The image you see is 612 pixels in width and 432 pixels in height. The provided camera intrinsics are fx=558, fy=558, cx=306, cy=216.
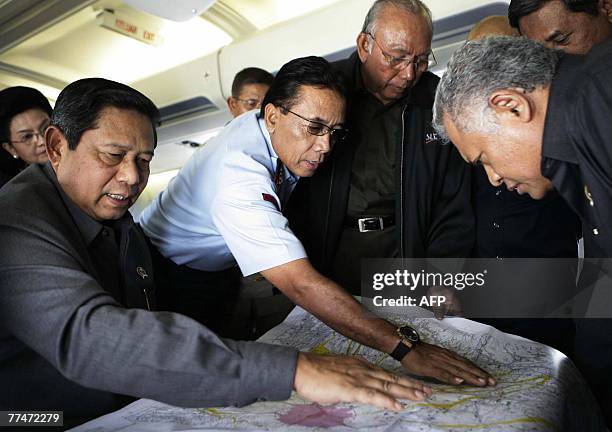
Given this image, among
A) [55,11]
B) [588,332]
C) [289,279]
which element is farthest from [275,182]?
[55,11]

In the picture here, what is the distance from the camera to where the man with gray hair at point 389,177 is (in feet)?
8.92

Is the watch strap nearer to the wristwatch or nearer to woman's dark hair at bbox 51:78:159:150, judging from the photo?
the wristwatch

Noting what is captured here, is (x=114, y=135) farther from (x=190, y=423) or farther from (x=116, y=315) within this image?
(x=190, y=423)

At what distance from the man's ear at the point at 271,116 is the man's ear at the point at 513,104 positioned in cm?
109

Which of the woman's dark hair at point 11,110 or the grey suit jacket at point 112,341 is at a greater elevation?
the woman's dark hair at point 11,110

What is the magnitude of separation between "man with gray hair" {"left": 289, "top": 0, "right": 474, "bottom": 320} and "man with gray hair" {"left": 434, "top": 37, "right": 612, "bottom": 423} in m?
1.06

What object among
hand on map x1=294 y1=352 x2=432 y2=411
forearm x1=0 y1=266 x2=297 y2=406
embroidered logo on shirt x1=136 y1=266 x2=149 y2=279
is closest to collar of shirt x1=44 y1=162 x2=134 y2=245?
embroidered logo on shirt x1=136 y1=266 x2=149 y2=279

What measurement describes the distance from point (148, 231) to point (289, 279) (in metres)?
1.08

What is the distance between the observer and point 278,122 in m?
2.36

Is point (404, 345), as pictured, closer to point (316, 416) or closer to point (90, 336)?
point (316, 416)

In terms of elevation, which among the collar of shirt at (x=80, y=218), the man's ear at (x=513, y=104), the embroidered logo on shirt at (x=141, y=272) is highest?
the man's ear at (x=513, y=104)

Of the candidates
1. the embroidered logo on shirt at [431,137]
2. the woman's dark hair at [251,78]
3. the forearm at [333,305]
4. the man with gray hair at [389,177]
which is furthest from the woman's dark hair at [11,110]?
the embroidered logo on shirt at [431,137]

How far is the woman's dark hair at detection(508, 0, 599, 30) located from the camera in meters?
2.36

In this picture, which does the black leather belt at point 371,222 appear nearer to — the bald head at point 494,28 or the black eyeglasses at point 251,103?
the bald head at point 494,28
